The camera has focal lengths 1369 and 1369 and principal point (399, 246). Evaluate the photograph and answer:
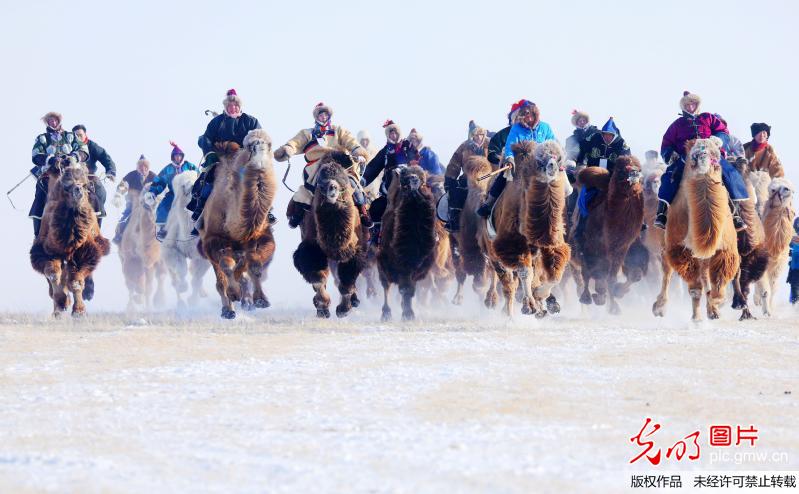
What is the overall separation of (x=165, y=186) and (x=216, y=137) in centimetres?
619

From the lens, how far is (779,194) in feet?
59.9

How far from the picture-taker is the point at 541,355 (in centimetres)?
1184

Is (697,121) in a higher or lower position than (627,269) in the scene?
higher

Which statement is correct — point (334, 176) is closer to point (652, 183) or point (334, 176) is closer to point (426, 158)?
point (426, 158)

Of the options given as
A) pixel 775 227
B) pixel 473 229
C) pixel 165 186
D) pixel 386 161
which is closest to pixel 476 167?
pixel 473 229

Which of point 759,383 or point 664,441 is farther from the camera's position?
point 759,383

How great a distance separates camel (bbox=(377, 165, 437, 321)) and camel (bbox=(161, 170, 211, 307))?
16.0 feet

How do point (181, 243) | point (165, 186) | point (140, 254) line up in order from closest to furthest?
point (181, 243), point (165, 186), point (140, 254)

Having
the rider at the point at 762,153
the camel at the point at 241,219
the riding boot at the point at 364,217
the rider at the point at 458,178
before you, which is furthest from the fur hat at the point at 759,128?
the camel at the point at 241,219

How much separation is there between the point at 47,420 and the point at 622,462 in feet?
11.7

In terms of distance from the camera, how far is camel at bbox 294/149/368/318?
15.9 metres

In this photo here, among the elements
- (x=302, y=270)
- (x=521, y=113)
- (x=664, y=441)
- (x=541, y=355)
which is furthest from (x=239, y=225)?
(x=664, y=441)

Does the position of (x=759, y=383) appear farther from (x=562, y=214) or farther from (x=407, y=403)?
(x=562, y=214)

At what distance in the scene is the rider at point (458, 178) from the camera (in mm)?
18406
